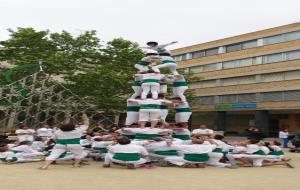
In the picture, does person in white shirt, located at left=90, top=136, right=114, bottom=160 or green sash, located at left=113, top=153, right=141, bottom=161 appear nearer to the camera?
green sash, located at left=113, top=153, right=141, bottom=161

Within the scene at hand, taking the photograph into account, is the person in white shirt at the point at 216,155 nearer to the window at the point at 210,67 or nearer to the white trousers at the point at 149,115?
the white trousers at the point at 149,115

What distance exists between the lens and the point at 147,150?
13789mm

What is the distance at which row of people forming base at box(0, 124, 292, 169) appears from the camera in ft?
39.9

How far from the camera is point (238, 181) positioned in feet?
32.1

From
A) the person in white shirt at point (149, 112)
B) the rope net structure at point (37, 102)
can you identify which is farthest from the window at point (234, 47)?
the person in white shirt at point (149, 112)

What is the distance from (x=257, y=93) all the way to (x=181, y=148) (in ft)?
121

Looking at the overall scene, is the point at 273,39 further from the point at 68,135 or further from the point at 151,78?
the point at 68,135

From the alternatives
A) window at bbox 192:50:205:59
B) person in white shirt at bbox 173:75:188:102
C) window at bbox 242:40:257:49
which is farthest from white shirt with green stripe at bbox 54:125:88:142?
window at bbox 192:50:205:59

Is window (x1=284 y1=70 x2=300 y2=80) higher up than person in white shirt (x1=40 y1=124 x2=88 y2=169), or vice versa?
window (x1=284 y1=70 x2=300 y2=80)

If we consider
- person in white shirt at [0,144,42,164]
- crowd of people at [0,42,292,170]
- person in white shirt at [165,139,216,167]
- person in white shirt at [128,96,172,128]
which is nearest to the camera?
crowd of people at [0,42,292,170]

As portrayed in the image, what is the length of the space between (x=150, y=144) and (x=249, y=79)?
125 feet

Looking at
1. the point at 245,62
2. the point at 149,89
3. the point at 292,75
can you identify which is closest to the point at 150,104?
the point at 149,89

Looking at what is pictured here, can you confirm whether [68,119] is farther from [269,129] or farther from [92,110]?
[269,129]

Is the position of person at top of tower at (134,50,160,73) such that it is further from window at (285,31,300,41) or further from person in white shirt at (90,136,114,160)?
window at (285,31,300,41)
